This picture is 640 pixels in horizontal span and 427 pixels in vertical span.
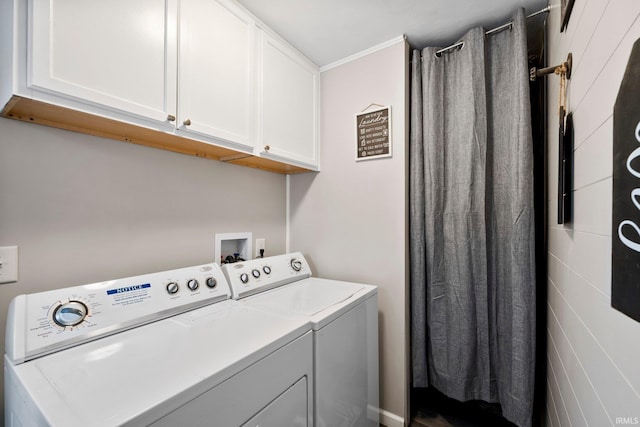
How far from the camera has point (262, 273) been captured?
1550mm

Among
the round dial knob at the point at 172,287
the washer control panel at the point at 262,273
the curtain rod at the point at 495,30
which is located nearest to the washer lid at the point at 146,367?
the round dial knob at the point at 172,287

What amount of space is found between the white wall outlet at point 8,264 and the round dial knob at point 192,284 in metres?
0.57

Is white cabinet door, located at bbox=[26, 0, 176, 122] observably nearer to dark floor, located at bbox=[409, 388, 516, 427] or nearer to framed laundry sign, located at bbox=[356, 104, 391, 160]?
framed laundry sign, located at bbox=[356, 104, 391, 160]

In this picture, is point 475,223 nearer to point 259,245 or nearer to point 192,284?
point 259,245

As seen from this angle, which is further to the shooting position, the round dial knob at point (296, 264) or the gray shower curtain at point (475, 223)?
the round dial knob at point (296, 264)

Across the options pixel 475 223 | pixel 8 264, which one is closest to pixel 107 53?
pixel 8 264

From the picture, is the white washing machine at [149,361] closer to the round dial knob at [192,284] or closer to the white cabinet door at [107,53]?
the round dial knob at [192,284]

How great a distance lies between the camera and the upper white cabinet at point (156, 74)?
2.68ft

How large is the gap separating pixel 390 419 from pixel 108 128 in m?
2.20

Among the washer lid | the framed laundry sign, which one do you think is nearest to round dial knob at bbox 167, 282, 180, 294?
the washer lid

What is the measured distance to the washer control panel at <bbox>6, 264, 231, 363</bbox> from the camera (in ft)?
2.62

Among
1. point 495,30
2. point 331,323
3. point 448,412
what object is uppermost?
point 495,30

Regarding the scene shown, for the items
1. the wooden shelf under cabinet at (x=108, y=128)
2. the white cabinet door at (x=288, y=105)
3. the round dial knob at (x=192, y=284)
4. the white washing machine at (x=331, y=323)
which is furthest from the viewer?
the white cabinet door at (x=288, y=105)

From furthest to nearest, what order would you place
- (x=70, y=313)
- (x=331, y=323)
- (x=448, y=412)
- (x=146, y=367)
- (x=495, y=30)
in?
(x=448, y=412), (x=495, y=30), (x=331, y=323), (x=70, y=313), (x=146, y=367)
